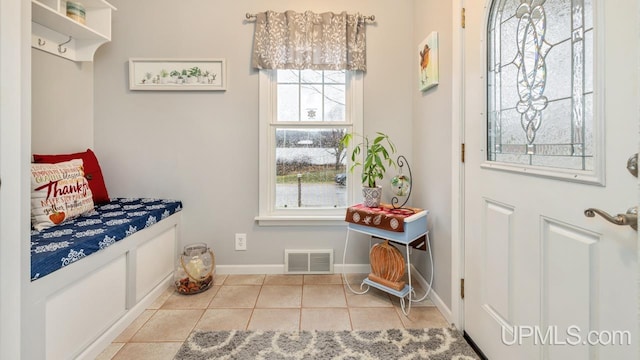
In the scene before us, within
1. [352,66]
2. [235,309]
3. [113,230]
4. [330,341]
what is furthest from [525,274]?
[113,230]

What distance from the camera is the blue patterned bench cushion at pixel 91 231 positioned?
4.11 ft

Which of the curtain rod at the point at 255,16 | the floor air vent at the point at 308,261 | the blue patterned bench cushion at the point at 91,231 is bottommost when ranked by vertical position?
the floor air vent at the point at 308,261

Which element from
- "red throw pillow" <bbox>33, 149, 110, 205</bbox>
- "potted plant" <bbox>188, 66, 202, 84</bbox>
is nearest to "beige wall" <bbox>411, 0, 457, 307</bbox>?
"potted plant" <bbox>188, 66, 202, 84</bbox>

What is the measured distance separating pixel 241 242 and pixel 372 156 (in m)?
1.33

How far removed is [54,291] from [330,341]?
131cm

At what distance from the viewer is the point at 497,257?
4.52 feet

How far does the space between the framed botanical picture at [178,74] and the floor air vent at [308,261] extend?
1531 mm

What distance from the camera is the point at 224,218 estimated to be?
8.21ft

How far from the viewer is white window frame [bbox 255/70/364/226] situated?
2463 millimetres

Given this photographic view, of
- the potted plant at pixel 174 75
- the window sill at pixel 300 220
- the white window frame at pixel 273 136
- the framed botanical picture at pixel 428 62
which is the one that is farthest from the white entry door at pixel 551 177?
the potted plant at pixel 174 75

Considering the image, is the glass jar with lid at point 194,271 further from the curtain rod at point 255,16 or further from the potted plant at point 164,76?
the curtain rod at point 255,16

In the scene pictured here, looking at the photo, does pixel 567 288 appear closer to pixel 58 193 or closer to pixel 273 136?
pixel 273 136

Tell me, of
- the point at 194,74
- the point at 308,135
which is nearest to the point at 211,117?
the point at 194,74

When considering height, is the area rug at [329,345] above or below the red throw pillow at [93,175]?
below
